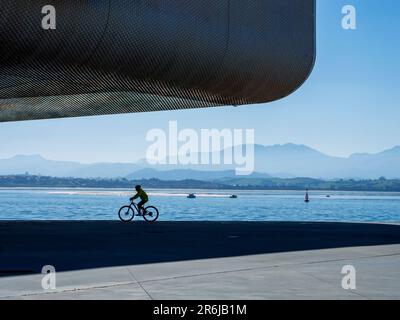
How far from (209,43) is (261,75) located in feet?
14.3

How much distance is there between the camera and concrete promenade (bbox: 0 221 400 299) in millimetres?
11102

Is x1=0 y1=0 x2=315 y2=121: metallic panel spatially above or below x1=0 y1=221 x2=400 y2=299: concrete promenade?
above

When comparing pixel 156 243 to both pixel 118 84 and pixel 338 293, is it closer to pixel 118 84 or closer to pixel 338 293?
pixel 118 84

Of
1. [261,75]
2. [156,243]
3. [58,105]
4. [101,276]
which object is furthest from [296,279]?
[58,105]

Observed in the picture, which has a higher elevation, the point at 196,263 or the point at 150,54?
the point at 150,54

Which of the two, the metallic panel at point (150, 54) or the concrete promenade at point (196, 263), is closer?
the concrete promenade at point (196, 263)

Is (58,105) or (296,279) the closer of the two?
(296,279)

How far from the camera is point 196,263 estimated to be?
50.1ft

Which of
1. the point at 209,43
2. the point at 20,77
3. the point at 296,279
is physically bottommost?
the point at 296,279

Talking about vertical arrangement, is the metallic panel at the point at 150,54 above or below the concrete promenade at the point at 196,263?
above

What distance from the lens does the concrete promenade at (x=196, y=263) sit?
11.1m

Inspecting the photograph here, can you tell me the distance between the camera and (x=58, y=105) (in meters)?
33.3

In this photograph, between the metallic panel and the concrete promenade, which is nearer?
the concrete promenade

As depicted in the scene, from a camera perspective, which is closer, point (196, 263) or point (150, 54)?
point (196, 263)
